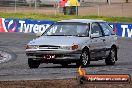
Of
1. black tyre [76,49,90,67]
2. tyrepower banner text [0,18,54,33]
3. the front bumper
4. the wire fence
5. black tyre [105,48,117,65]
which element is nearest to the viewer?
the front bumper

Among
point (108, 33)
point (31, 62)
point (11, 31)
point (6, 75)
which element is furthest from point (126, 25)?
point (6, 75)

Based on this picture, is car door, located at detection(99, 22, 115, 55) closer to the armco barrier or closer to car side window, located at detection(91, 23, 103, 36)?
car side window, located at detection(91, 23, 103, 36)

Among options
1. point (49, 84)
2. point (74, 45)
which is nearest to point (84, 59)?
point (74, 45)

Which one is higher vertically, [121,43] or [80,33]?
[80,33]

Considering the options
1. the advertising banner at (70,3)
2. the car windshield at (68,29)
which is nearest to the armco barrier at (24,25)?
the advertising banner at (70,3)

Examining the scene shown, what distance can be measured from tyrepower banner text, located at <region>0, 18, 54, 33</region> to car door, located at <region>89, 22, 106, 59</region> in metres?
23.8

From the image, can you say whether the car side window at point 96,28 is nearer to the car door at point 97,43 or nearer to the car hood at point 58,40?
the car door at point 97,43

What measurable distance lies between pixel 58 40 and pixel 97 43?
1737mm

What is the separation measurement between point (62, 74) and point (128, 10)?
50.1 m

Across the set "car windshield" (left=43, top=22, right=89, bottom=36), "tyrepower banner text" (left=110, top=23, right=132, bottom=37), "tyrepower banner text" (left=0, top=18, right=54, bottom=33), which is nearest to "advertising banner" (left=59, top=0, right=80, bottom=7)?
"tyrepower banner text" (left=0, top=18, right=54, bottom=33)

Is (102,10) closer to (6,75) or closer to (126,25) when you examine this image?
(126,25)

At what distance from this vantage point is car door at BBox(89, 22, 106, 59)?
18.8m

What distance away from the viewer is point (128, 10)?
65.1m

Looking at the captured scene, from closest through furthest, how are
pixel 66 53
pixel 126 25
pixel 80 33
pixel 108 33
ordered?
pixel 66 53, pixel 80 33, pixel 108 33, pixel 126 25
